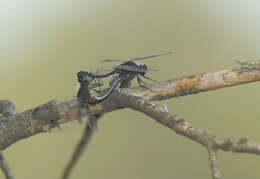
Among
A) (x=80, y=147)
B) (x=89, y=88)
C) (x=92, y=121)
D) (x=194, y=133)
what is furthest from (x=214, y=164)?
(x=80, y=147)

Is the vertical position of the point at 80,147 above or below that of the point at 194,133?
below

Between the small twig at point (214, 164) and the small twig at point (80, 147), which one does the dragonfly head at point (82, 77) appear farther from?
the small twig at point (214, 164)

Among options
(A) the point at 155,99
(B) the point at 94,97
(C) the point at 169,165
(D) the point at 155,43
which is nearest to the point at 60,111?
(B) the point at 94,97

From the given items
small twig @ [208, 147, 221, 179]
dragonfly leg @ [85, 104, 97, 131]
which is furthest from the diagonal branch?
small twig @ [208, 147, 221, 179]

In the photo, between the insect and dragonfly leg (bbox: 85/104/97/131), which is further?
dragonfly leg (bbox: 85/104/97/131)

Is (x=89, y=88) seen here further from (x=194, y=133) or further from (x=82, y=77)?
(x=194, y=133)

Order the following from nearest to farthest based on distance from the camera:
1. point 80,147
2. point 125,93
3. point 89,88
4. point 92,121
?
point 125,93 < point 89,88 < point 92,121 < point 80,147

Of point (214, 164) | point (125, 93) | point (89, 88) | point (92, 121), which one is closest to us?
point (214, 164)

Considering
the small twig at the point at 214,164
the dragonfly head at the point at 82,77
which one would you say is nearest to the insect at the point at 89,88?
the dragonfly head at the point at 82,77

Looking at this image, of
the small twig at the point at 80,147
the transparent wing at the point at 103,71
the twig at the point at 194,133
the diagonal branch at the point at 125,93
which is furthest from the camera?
the small twig at the point at 80,147

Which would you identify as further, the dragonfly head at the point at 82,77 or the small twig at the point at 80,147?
the small twig at the point at 80,147

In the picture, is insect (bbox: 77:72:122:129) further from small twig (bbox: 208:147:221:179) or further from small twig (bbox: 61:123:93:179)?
small twig (bbox: 208:147:221:179)

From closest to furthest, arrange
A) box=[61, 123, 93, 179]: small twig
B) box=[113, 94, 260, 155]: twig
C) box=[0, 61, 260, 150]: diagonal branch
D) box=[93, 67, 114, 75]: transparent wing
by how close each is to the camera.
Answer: box=[113, 94, 260, 155]: twig < box=[0, 61, 260, 150]: diagonal branch < box=[93, 67, 114, 75]: transparent wing < box=[61, 123, 93, 179]: small twig
